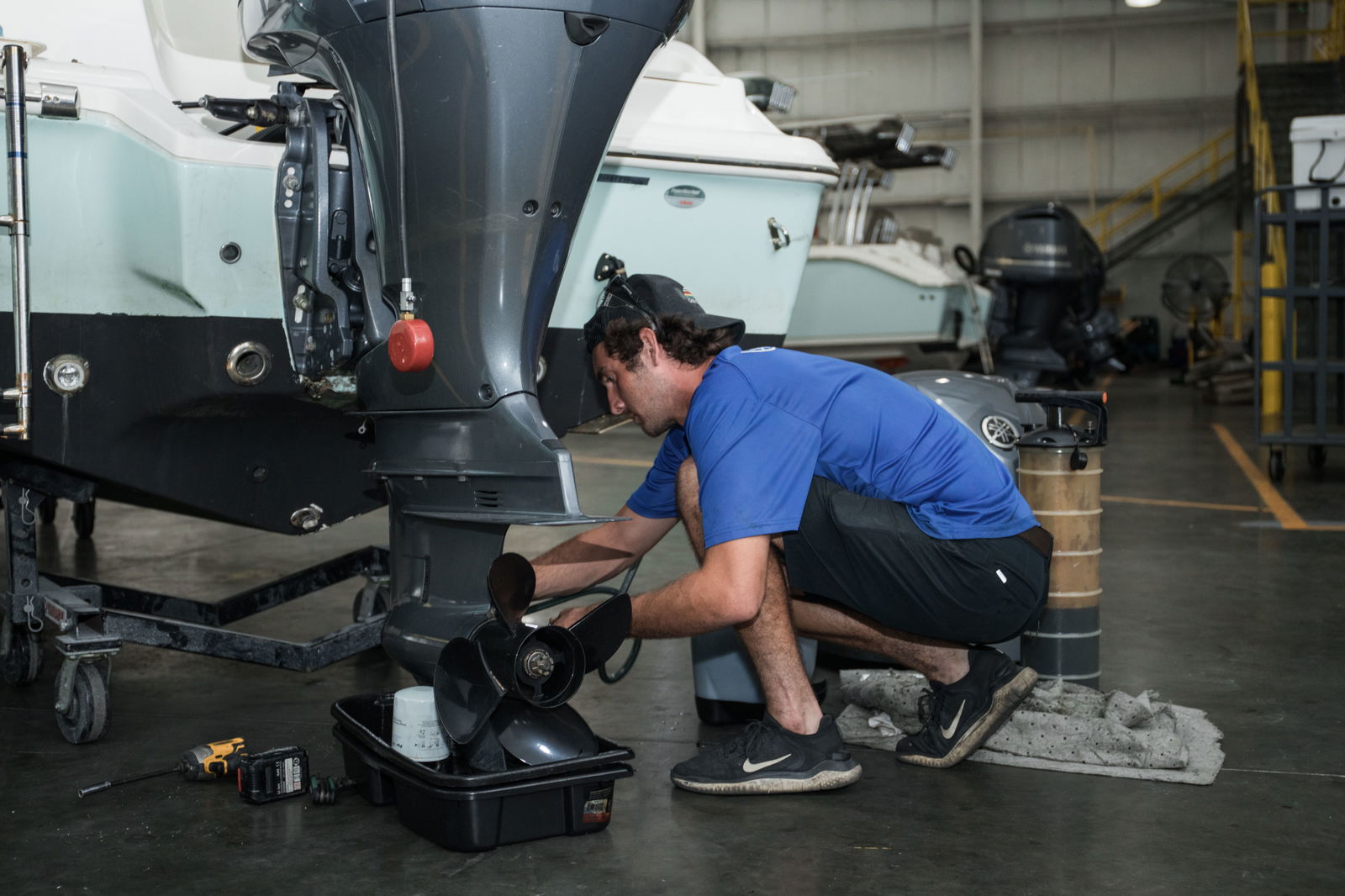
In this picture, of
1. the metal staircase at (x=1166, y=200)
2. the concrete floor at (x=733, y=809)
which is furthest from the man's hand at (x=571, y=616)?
the metal staircase at (x=1166, y=200)

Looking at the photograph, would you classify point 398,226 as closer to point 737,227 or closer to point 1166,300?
point 737,227

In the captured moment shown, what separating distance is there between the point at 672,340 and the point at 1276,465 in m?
4.91

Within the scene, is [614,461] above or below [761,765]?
above

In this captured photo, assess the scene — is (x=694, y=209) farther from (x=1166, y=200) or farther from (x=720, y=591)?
(x=1166, y=200)

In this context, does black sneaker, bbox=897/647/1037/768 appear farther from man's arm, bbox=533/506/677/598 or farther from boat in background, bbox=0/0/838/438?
boat in background, bbox=0/0/838/438

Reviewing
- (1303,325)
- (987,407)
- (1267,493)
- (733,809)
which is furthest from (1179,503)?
(733,809)

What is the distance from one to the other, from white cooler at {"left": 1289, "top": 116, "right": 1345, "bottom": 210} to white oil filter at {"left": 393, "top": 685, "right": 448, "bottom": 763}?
504 centimetres

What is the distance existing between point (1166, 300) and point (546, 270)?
47.2ft

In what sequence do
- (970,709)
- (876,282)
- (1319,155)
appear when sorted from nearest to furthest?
(970,709)
(1319,155)
(876,282)

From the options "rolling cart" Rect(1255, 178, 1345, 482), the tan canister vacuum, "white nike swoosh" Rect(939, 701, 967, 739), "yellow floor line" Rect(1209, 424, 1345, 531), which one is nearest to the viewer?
"white nike swoosh" Rect(939, 701, 967, 739)

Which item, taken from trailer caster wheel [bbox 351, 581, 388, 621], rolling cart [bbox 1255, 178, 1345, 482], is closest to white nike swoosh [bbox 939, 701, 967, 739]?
trailer caster wheel [bbox 351, 581, 388, 621]

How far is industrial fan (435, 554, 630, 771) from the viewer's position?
1.96 meters

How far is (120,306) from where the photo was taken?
248 cm

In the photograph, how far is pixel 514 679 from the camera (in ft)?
6.39
